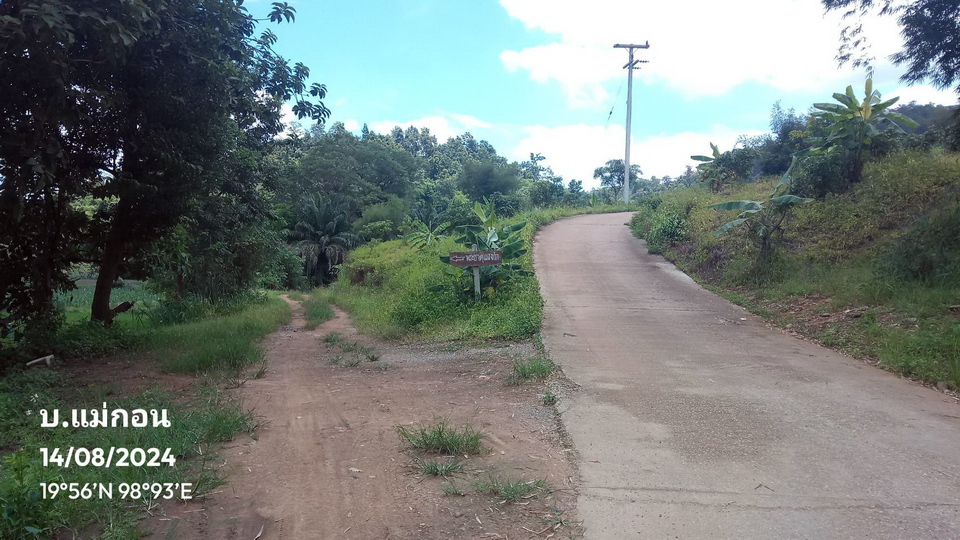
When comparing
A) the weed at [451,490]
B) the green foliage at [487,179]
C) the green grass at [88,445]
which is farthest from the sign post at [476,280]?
the green foliage at [487,179]

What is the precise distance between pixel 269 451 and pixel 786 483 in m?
3.75

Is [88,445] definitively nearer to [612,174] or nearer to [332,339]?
[332,339]

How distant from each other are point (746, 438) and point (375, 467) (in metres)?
2.96

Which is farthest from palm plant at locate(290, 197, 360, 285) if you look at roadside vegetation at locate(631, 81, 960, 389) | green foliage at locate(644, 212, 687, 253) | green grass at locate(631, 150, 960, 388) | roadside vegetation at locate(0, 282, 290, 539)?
A: roadside vegetation at locate(0, 282, 290, 539)

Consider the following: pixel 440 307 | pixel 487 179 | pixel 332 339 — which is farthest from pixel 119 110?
pixel 487 179

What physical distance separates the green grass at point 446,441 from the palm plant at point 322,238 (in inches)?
1128

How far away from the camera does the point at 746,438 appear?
473 cm

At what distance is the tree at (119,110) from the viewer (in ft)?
19.0

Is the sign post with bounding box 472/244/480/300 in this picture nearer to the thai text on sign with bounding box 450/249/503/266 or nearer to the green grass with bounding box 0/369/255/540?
the thai text on sign with bounding box 450/249/503/266

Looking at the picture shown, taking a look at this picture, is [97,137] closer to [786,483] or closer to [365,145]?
[786,483]

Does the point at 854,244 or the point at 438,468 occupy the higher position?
the point at 854,244

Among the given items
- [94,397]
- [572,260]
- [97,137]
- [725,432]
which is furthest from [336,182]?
[725,432]

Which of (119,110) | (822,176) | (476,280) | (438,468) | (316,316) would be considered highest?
(119,110)

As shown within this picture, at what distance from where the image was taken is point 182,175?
8.02m
